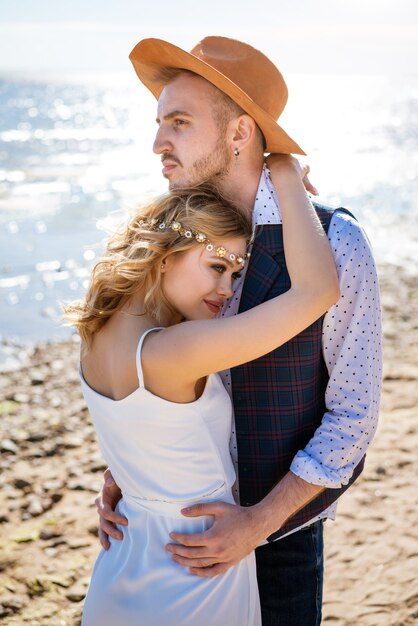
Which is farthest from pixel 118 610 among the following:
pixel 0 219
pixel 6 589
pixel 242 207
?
pixel 0 219

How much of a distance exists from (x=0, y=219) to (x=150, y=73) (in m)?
14.0

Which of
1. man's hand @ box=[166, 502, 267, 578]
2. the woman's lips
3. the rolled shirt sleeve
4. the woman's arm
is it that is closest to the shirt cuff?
the rolled shirt sleeve

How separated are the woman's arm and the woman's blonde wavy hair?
189mm

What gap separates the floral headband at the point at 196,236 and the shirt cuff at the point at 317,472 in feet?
2.26

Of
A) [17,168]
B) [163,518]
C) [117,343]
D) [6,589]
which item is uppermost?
[117,343]

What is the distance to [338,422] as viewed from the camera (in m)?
2.47

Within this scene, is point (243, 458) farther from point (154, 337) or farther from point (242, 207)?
point (242, 207)

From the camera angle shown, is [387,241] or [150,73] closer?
[150,73]

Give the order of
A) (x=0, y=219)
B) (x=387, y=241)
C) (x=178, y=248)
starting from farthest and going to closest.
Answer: (x=0, y=219), (x=387, y=241), (x=178, y=248)

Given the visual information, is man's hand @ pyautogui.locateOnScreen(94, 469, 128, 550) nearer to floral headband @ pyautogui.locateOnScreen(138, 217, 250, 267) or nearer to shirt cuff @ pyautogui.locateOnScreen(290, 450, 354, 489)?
shirt cuff @ pyautogui.locateOnScreen(290, 450, 354, 489)

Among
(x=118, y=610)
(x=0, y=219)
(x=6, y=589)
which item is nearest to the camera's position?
(x=118, y=610)

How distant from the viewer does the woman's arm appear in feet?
6.93

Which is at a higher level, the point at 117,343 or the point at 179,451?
the point at 117,343

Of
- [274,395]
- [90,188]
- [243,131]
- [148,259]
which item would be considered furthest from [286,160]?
[90,188]
